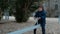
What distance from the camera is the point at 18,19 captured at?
21984mm

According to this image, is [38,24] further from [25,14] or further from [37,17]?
[25,14]

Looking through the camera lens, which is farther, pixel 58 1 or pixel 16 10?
pixel 58 1

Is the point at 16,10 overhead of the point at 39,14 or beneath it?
beneath

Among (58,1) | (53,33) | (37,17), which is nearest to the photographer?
(37,17)

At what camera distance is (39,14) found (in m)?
8.87

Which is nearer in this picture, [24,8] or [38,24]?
[38,24]

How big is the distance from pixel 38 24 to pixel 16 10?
12.8 meters

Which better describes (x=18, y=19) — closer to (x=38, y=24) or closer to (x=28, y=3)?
(x=28, y=3)

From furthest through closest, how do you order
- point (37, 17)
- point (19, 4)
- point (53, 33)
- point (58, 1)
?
point (58, 1) < point (19, 4) < point (53, 33) < point (37, 17)

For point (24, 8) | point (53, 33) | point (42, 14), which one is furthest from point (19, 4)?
point (42, 14)

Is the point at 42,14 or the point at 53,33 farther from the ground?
the point at 42,14

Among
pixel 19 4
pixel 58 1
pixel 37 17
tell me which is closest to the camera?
pixel 37 17

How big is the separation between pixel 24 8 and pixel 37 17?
12.7m

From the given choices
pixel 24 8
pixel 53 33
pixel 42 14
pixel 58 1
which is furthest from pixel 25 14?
pixel 58 1
